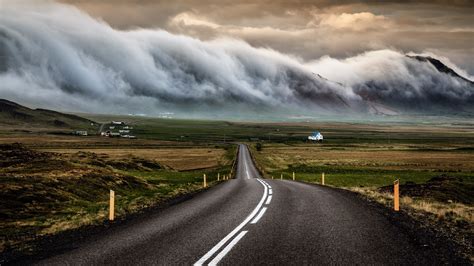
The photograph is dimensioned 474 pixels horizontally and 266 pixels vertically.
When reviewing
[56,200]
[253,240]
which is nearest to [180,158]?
[56,200]

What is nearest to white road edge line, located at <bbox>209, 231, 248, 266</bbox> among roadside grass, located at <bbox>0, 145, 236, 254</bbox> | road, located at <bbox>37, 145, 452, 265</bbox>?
road, located at <bbox>37, 145, 452, 265</bbox>

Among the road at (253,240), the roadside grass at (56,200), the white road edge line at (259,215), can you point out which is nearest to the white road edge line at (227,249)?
the road at (253,240)

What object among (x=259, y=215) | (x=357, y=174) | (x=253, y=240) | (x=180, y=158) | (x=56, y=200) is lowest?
(x=180, y=158)

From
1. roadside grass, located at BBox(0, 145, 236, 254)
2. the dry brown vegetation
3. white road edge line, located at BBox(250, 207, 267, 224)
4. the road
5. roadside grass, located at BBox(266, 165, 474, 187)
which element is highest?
the road

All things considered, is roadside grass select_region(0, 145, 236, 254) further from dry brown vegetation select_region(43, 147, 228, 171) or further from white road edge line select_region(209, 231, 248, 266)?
dry brown vegetation select_region(43, 147, 228, 171)

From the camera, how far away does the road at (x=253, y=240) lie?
1006 cm

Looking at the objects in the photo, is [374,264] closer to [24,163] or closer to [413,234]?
[413,234]

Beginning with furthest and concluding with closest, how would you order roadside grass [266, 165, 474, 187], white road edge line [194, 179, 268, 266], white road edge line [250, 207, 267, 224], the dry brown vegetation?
1. the dry brown vegetation
2. roadside grass [266, 165, 474, 187]
3. white road edge line [250, 207, 267, 224]
4. white road edge line [194, 179, 268, 266]

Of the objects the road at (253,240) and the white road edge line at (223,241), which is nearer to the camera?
the white road edge line at (223,241)

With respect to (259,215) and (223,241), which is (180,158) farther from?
(223,241)

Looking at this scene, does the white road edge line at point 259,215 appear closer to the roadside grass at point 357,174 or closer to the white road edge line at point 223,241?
the white road edge line at point 223,241

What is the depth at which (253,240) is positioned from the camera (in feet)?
39.5

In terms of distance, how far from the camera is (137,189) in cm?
3244

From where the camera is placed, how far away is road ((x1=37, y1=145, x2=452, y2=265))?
33.0 feet
